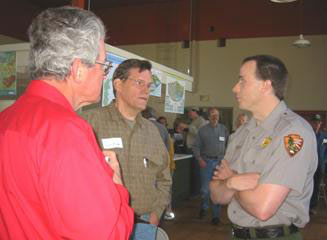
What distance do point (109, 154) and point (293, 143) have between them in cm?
99

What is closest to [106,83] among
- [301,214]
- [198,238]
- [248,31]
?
[301,214]

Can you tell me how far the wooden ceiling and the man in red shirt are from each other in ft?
27.7

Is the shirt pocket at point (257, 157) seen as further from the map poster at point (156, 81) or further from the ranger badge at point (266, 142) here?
the map poster at point (156, 81)

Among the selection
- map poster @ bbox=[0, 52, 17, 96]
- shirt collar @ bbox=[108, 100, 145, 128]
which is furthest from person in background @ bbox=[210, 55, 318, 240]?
map poster @ bbox=[0, 52, 17, 96]

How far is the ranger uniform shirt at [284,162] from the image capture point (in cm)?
164

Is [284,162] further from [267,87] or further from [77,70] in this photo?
[77,70]

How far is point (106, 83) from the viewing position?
293 cm

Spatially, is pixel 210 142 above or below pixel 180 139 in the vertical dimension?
above

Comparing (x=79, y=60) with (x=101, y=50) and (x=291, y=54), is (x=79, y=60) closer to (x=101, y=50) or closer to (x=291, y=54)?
(x=101, y=50)

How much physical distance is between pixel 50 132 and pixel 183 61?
10.1 metres

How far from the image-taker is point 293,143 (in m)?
1.68

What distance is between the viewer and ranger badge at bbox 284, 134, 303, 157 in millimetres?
1666

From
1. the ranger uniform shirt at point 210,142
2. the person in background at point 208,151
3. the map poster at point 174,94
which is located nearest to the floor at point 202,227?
the person in background at point 208,151

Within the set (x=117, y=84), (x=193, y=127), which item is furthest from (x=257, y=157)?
(x=193, y=127)
